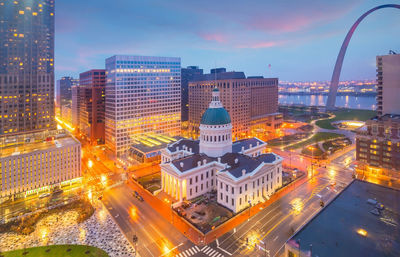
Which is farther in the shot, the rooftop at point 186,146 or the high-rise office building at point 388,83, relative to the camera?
the high-rise office building at point 388,83

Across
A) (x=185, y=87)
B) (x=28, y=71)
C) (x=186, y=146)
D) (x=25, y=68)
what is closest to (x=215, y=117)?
(x=186, y=146)

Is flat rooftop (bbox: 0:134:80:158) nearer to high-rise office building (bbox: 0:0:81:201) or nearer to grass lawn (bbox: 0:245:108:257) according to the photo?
high-rise office building (bbox: 0:0:81:201)

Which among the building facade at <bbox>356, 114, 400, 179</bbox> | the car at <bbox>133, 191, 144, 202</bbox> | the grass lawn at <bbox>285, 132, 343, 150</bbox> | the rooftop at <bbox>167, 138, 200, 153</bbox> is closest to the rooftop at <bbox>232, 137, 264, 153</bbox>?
the rooftop at <bbox>167, 138, 200, 153</bbox>

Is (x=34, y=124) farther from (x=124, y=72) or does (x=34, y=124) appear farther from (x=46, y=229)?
(x=46, y=229)

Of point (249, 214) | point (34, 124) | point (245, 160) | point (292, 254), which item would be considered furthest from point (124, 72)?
point (292, 254)

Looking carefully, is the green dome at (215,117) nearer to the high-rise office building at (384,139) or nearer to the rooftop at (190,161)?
the rooftop at (190,161)

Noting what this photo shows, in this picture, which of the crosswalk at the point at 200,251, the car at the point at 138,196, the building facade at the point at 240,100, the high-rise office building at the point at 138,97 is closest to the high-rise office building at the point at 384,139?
the crosswalk at the point at 200,251

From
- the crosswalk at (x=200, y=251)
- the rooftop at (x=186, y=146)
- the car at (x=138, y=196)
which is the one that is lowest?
the crosswalk at (x=200, y=251)

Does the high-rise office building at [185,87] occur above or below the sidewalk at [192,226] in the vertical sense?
above
